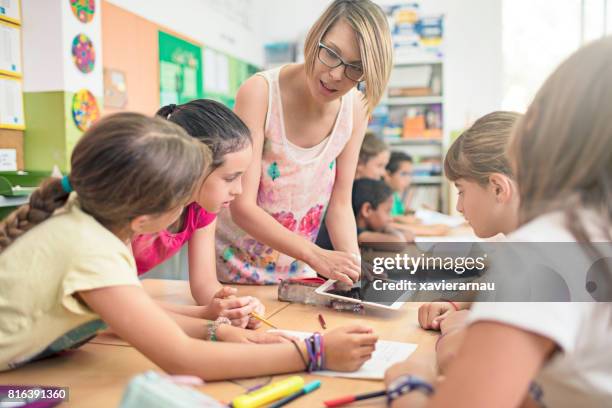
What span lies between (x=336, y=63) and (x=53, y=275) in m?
0.84

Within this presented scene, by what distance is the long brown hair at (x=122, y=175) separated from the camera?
86 centimetres

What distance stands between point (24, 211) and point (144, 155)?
239 mm

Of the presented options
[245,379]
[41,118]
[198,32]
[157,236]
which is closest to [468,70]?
[198,32]

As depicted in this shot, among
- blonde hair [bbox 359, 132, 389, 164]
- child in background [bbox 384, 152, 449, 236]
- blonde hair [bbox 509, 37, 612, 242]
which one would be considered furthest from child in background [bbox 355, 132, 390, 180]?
blonde hair [bbox 509, 37, 612, 242]

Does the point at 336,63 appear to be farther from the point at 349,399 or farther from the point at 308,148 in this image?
the point at 349,399

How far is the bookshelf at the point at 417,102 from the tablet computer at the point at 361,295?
420 cm

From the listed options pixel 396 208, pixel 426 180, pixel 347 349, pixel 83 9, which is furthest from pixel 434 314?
pixel 426 180

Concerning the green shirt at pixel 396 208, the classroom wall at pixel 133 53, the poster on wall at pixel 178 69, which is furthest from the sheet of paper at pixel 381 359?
the poster on wall at pixel 178 69

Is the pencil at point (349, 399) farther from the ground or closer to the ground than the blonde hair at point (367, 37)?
closer to the ground

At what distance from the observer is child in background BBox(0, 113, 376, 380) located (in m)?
0.83

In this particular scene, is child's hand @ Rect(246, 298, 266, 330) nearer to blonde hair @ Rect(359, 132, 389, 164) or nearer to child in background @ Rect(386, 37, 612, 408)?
child in background @ Rect(386, 37, 612, 408)

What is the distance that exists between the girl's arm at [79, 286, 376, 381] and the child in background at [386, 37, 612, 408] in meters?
0.29

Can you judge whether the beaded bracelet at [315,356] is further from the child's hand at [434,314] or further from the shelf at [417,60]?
the shelf at [417,60]

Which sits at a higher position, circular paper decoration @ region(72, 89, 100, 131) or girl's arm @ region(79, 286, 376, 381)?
circular paper decoration @ region(72, 89, 100, 131)
